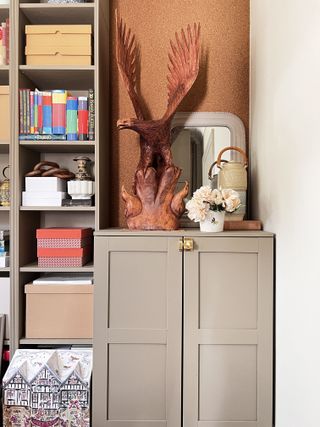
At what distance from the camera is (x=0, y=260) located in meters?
2.01

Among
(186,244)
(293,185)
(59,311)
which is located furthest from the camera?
(59,311)

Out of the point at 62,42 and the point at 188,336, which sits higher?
the point at 62,42

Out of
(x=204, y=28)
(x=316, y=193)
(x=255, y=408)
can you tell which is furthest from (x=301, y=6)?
(x=255, y=408)

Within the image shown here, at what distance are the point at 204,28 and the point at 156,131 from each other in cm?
81

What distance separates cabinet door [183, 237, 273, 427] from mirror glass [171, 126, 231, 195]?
588 millimetres

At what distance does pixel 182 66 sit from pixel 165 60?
260 mm

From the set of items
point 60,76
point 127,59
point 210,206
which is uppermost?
point 127,59

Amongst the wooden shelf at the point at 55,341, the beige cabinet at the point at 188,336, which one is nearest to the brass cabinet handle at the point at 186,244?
the beige cabinet at the point at 188,336

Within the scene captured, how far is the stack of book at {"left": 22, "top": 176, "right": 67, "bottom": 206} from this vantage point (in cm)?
201

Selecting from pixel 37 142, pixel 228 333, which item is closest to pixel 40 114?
pixel 37 142

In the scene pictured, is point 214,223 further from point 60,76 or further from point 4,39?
point 4,39

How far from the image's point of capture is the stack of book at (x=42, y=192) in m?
2.01

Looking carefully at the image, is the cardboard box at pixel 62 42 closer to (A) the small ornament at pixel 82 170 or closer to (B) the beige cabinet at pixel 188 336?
(A) the small ornament at pixel 82 170

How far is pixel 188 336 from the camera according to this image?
68.4 inches
